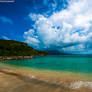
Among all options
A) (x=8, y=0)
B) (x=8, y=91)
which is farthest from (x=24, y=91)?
(x=8, y=0)

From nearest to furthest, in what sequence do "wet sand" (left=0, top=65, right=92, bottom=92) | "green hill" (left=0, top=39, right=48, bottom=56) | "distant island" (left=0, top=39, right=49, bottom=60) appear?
"wet sand" (left=0, top=65, right=92, bottom=92) → "distant island" (left=0, top=39, right=49, bottom=60) → "green hill" (left=0, top=39, right=48, bottom=56)

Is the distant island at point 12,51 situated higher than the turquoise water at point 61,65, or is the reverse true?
the distant island at point 12,51

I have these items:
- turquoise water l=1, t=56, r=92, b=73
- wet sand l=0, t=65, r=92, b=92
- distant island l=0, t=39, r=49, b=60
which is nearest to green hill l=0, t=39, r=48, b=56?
distant island l=0, t=39, r=49, b=60

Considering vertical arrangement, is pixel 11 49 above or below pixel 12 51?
above

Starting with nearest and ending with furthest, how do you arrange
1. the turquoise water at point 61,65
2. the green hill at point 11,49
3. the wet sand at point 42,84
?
the wet sand at point 42,84 < the turquoise water at point 61,65 < the green hill at point 11,49

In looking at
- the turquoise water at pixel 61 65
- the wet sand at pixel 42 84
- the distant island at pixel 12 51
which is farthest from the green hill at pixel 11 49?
the wet sand at pixel 42 84

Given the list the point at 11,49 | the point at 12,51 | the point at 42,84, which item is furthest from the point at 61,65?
the point at 11,49

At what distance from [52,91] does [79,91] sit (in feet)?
6.03

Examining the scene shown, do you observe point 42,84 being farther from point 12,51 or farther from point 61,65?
point 12,51

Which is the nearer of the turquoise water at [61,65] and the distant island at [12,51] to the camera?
the turquoise water at [61,65]

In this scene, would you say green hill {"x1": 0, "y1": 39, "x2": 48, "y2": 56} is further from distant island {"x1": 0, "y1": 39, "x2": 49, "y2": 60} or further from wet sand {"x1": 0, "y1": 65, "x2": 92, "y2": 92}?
wet sand {"x1": 0, "y1": 65, "x2": 92, "y2": 92}

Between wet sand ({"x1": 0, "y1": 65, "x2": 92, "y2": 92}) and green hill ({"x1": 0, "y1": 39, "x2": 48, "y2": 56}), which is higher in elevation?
green hill ({"x1": 0, "y1": 39, "x2": 48, "y2": 56})

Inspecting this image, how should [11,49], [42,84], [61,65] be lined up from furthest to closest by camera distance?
[11,49] < [61,65] < [42,84]

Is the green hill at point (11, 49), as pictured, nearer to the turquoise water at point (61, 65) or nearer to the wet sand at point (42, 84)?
the turquoise water at point (61, 65)
